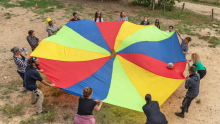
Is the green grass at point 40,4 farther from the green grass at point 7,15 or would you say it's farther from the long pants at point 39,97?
the long pants at point 39,97

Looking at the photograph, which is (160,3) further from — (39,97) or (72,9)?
(39,97)

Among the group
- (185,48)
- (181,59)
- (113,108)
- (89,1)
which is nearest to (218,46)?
(185,48)

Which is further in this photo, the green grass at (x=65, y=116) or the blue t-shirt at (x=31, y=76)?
the green grass at (x=65, y=116)

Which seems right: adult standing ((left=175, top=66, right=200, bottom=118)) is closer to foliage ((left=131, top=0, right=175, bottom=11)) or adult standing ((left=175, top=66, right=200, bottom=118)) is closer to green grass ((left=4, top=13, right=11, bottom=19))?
green grass ((left=4, top=13, right=11, bottom=19))

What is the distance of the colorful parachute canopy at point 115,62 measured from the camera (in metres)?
4.32

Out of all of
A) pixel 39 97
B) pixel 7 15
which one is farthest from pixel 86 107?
pixel 7 15

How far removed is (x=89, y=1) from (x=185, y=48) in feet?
37.7

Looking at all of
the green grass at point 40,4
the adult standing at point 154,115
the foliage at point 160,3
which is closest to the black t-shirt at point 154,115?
the adult standing at point 154,115

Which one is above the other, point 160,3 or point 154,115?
point 160,3

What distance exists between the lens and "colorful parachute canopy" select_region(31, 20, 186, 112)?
14.2 feet

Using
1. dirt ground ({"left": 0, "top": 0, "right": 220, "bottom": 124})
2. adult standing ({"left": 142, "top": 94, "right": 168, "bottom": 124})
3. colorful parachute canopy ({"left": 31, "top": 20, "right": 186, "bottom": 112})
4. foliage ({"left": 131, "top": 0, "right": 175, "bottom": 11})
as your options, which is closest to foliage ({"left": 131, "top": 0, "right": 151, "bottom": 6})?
foliage ({"left": 131, "top": 0, "right": 175, "bottom": 11})

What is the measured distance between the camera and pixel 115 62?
5.04 metres

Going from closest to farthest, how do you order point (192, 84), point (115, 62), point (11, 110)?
1. point (192, 84)
2. point (11, 110)
3. point (115, 62)

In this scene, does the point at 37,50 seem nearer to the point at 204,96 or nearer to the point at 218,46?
the point at 204,96
